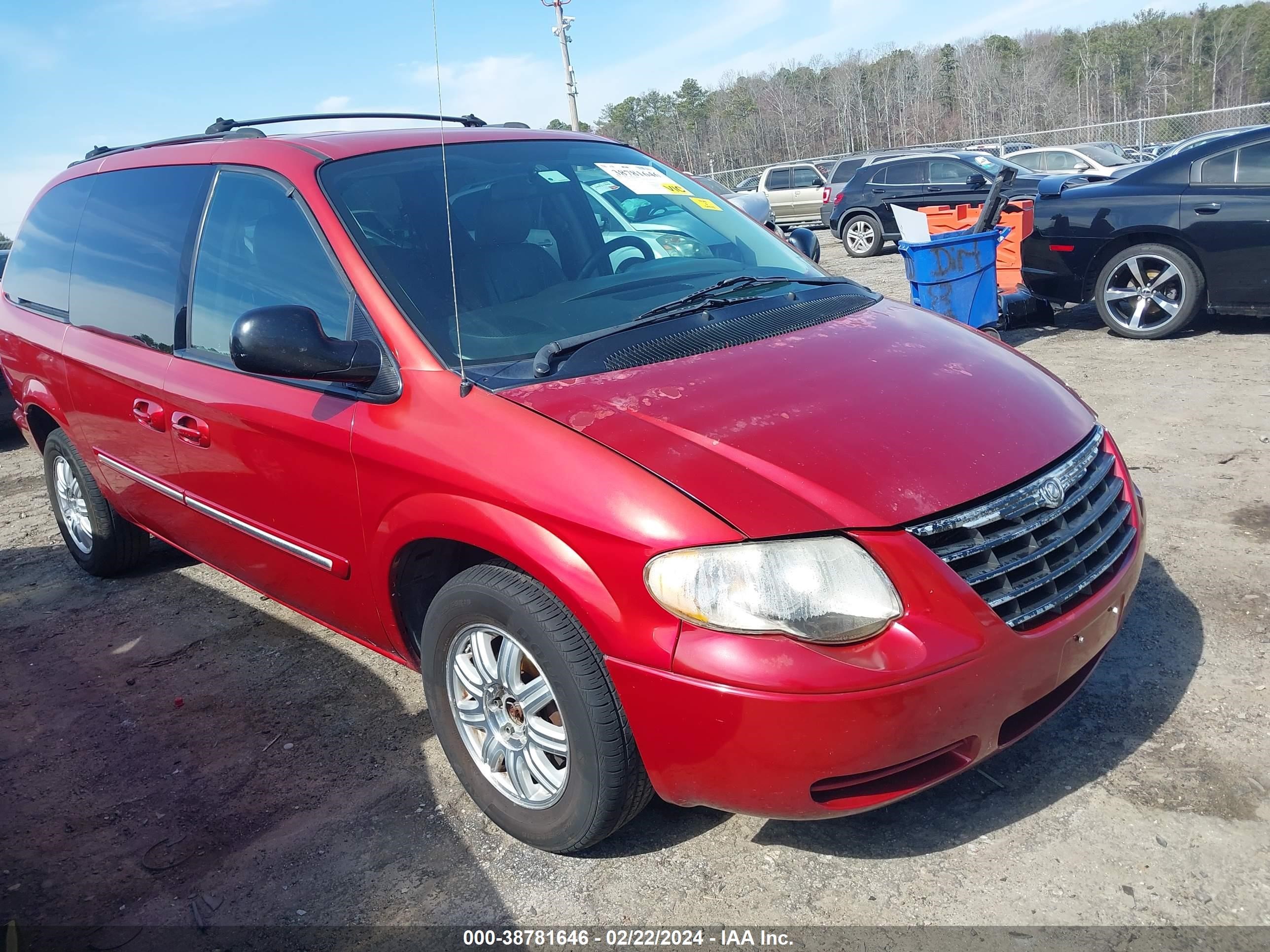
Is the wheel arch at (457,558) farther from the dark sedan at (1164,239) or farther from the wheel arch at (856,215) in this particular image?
the wheel arch at (856,215)

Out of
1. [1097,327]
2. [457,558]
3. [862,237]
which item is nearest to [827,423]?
[457,558]

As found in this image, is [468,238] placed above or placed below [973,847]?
above

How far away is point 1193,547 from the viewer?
13.1ft

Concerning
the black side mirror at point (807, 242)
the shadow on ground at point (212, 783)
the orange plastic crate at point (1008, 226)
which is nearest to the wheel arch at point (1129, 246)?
the orange plastic crate at point (1008, 226)

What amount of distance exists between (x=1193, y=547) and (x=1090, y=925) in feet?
7.63

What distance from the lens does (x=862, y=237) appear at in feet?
56.3

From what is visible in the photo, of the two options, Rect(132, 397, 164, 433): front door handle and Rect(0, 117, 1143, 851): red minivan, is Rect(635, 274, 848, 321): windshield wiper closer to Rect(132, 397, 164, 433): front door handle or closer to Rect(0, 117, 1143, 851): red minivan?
Rect(0, 117, 1143, 851): red minivan

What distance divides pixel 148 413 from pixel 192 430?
1.23ft

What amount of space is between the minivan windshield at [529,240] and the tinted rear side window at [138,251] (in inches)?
34.4

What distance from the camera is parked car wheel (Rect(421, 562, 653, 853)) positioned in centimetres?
229

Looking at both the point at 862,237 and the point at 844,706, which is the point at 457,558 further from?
the point at 862,237

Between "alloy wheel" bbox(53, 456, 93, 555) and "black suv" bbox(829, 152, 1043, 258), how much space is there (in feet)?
45.4

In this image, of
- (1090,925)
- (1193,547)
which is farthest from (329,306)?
(1193,547)

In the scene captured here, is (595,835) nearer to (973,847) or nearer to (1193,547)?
(973,847)
